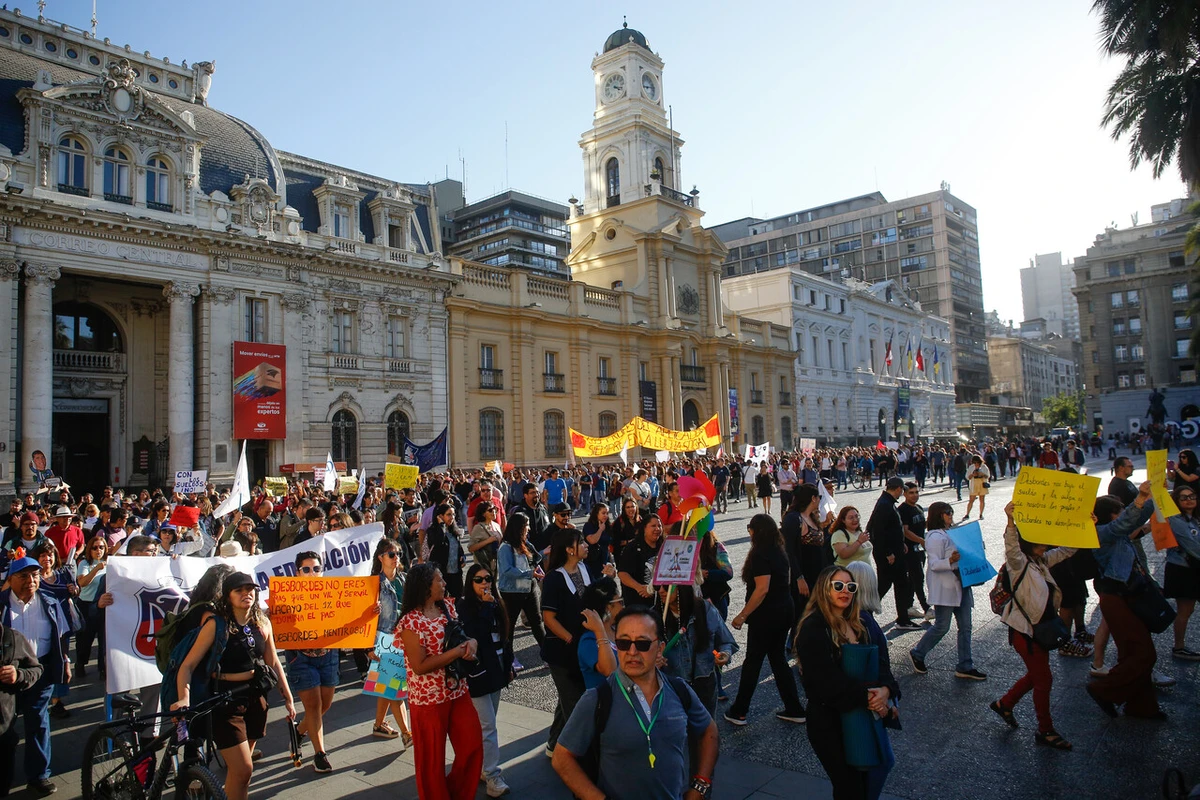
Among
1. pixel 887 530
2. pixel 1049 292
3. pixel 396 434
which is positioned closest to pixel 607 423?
pixel 396 434

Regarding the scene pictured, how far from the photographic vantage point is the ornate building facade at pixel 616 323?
32562 mm

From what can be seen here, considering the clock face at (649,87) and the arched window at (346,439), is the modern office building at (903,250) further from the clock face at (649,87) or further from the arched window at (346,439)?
the arched window at (346,439)

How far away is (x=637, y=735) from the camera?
334cm

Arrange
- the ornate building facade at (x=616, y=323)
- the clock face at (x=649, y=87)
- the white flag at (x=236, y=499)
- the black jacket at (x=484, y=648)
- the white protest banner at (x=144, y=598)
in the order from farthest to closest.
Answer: the clock face at (x=649, y=87) < the ornate building facade at (x=616, y=323) < the white flag at (x=236, y=499) < the white protest banner at (x=144, y=598) < the black jacket at (x=484, y=648)

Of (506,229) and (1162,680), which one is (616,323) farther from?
(506,229)

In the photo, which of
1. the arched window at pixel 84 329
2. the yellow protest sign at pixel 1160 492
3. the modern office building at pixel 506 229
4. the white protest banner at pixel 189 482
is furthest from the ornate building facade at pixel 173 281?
the modern office building at pixel 506 229

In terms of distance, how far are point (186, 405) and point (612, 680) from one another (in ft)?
78.6

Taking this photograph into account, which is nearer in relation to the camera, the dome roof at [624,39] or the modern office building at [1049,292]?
the dome roof at [624,39]

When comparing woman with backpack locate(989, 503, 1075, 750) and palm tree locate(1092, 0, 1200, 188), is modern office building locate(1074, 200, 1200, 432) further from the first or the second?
woman with backpack locate(989, 503, 1075, 750)

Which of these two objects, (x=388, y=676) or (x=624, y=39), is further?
(x=624, y=39)

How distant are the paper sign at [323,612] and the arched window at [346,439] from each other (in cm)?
2176

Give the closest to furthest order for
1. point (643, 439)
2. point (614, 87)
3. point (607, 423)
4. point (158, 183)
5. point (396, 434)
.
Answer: point (158, 183) → point (643, 439) → point (396, 434) → point (607, 423) → point (614, 87)

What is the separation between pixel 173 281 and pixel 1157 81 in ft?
88.0

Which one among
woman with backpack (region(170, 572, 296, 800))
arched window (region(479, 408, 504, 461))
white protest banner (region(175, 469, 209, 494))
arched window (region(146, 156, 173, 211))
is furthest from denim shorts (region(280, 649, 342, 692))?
arched window (region(479, 408, 504, 461))
